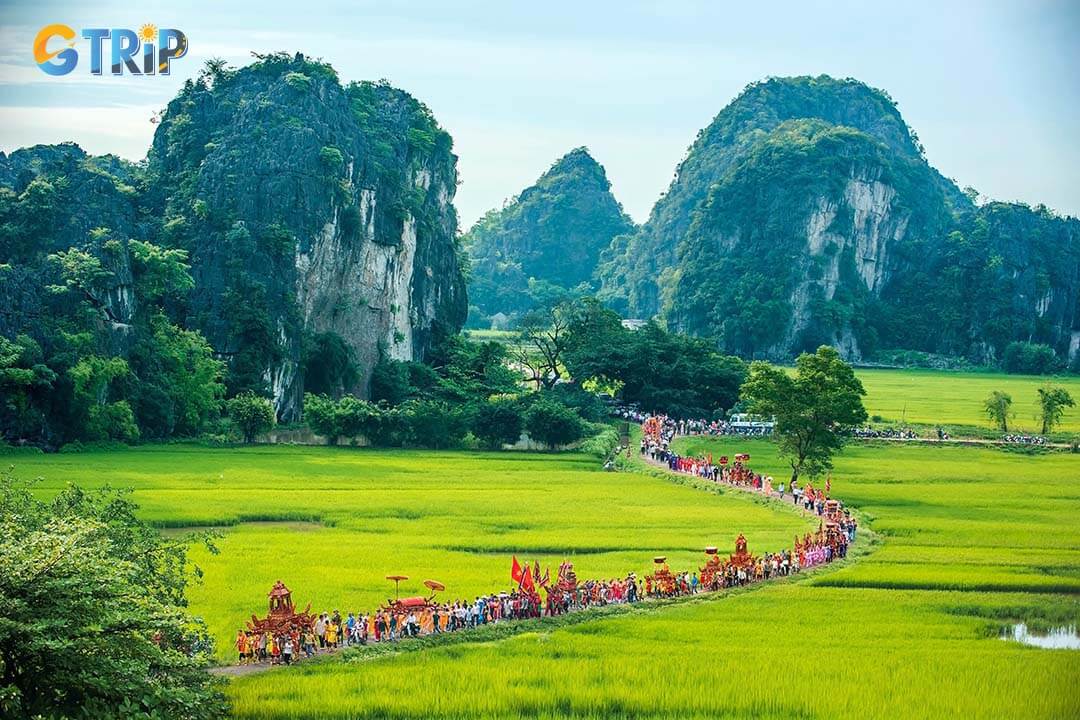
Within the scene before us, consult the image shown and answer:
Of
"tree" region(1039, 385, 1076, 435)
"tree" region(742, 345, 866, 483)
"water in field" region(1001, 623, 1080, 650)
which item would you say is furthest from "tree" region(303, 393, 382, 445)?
"water in field" region(1001, 623, 1080, 650)

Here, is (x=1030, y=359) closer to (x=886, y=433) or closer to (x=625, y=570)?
(x=886, y=433)

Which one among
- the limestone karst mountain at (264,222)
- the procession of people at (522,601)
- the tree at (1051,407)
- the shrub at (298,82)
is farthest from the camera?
the shrub at (298,82)

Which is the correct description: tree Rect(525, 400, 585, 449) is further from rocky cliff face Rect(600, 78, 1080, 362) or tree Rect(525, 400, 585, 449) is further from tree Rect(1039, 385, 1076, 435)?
rocky cliff face Rect(600, 78, 1080, 362)

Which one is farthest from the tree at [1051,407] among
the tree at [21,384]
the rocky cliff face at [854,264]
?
the rocky cliff face at [854,264]

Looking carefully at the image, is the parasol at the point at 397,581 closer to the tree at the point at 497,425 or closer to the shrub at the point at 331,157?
the tree at the point at 497,425

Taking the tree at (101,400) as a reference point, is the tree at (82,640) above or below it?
below

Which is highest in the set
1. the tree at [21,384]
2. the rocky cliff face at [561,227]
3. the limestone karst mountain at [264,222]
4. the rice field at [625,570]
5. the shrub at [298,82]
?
the rocky cliff face at [561,227]
